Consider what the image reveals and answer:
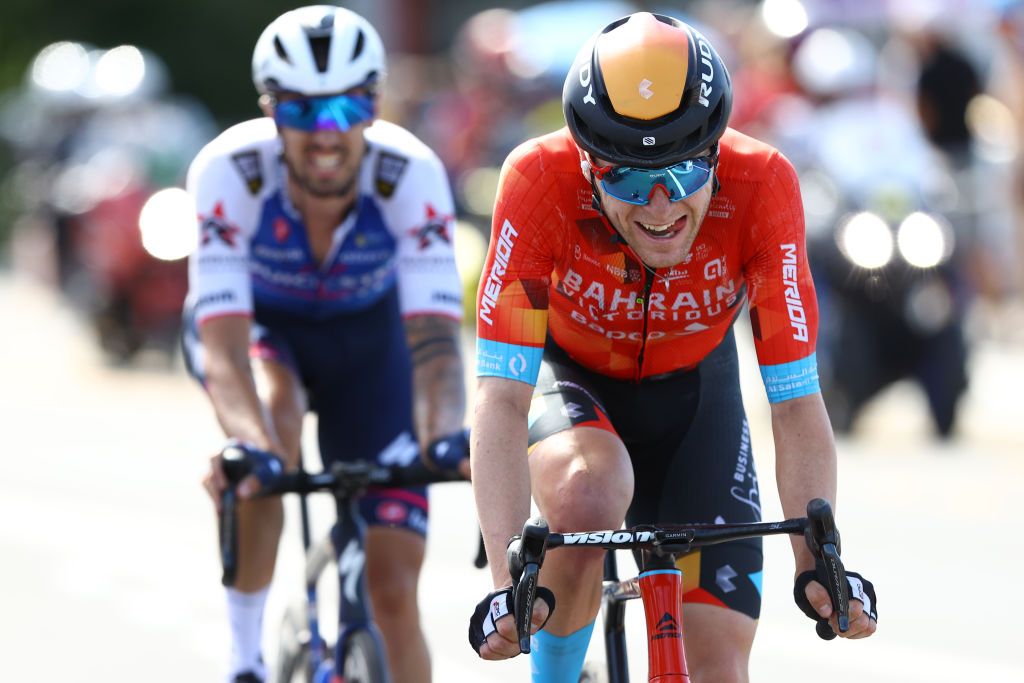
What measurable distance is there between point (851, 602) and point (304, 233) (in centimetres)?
247

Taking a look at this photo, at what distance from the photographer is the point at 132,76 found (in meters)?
18.4

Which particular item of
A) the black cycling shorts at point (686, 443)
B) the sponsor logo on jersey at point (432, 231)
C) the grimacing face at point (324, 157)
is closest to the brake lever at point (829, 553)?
the black cycling shorts at point (686, 443)

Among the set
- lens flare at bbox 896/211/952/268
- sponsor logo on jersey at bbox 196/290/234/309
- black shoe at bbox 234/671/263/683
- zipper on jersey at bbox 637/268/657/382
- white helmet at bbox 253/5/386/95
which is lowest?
black shoe at bbox 234/671/263/683

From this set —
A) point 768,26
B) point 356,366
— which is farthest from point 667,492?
point 768,26

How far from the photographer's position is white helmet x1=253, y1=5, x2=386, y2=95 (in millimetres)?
5504

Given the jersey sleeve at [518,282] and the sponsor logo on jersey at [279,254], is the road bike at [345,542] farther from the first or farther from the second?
the jersey sleeve at [518,282]

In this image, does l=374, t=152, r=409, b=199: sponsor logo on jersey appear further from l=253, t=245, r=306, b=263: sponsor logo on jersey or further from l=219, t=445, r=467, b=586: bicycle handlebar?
l=219, t=445, r=467, b=586: bicycle handlebar

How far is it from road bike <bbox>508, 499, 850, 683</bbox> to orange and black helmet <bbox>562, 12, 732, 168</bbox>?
2.49 feet

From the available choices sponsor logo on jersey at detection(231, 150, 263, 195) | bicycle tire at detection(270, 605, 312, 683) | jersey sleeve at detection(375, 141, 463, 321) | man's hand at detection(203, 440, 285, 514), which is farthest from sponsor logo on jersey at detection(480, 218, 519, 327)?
bicycle tire at detection(270, 605, 312, 683)

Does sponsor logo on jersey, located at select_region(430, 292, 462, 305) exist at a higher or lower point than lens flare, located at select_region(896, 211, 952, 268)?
lower

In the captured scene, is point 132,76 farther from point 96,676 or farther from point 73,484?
point 96,676

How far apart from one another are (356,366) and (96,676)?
2098 mm

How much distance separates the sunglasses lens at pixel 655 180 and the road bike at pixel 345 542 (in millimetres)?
1247

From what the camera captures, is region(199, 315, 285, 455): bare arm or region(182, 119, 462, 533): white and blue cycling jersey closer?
region(199, 315, 285, 455): bare arm
